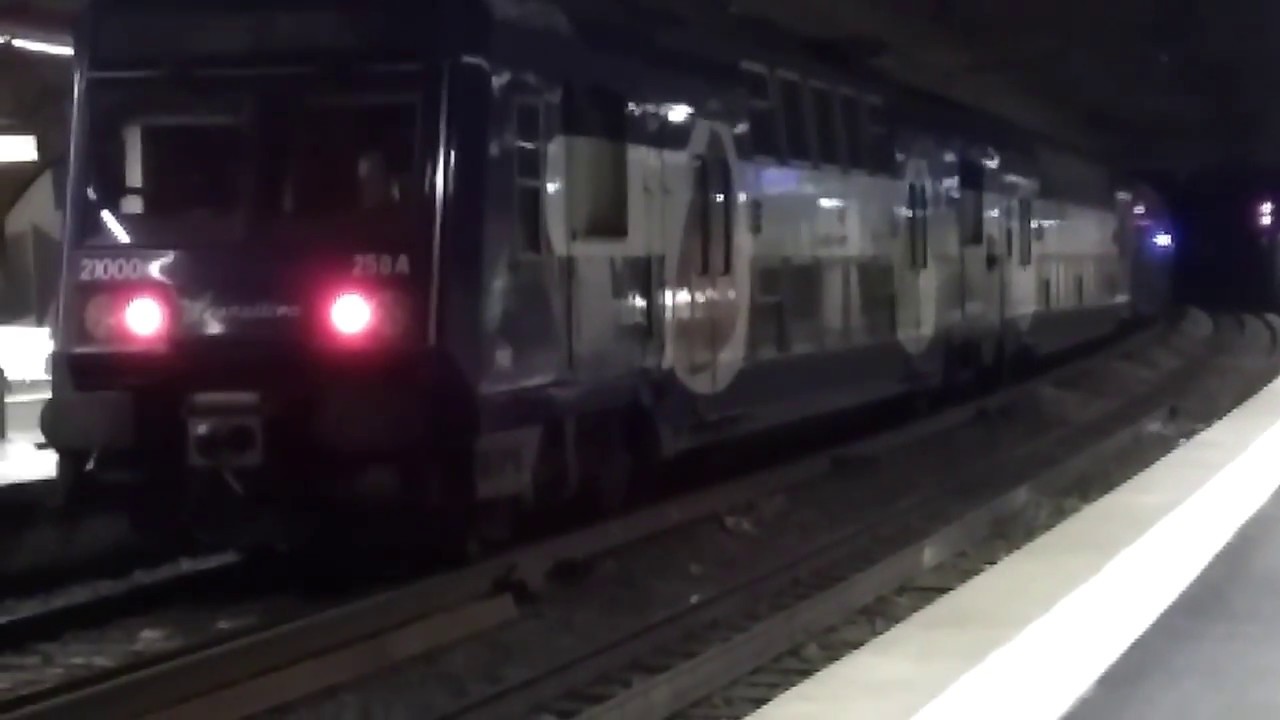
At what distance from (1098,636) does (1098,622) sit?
203 millimetres

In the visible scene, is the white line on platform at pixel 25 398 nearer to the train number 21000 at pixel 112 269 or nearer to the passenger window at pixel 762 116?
the passenger window at pixel 762 116

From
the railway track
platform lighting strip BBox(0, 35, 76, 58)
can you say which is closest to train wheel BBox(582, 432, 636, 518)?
the railway track

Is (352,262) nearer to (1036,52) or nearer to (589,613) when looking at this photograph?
(589,613)

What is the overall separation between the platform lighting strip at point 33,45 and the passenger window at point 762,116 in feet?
17.6

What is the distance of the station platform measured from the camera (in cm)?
614

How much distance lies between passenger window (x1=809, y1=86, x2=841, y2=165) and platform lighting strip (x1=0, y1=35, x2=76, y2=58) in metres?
5.57

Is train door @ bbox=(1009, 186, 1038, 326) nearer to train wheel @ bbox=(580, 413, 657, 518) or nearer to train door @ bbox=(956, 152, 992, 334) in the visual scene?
train door @ bbox=(956, 152, 992, 334)

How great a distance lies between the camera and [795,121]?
13109mm

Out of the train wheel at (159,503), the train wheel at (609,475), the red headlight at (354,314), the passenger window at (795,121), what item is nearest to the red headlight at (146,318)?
the train wheel at (159,503)

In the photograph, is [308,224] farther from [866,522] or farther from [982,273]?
[982,273]

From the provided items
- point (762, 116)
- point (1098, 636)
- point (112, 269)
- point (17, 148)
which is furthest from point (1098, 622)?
point (17, 148)

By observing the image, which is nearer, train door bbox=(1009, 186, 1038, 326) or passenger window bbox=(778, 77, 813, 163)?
passenger window bbox=(778, 77, 813, 163)

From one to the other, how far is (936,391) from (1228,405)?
13.1 ft

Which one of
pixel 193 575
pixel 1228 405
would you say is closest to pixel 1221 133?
pixel 1228 405
